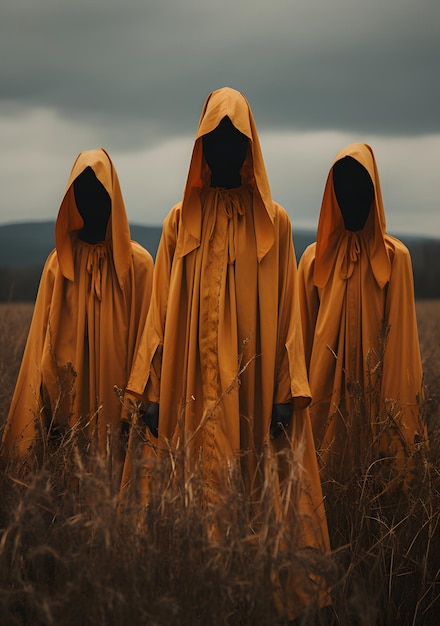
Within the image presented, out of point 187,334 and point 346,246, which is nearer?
point 187,334

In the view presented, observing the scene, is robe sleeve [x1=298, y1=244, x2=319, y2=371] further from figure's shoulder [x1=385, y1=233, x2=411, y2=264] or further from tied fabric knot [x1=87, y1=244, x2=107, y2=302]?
tied fabric knot [x1=87, y1=244, x2=107, y2=302]

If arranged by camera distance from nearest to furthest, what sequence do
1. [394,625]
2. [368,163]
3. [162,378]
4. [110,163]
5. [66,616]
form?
[66,616] < [394,625] < [162,378] < [110,163] < [368,163]

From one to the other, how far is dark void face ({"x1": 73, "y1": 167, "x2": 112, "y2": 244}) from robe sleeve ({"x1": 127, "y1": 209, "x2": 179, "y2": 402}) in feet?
2.71

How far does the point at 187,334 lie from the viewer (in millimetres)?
4176

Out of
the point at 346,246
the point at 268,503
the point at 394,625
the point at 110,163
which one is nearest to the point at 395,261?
the point at 346,246

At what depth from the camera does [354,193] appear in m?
5.64

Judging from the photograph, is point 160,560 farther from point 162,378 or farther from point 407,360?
point 407,360

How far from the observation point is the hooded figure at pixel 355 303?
527 cm

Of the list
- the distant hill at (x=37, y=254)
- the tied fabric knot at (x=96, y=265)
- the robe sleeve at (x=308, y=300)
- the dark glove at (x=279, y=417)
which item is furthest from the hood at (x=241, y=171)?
the distant hill at (x=37, y=254)

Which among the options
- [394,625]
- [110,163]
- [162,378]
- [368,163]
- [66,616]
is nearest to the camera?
[66,616]

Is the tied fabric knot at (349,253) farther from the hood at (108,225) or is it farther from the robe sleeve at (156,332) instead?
the robe sleeve at (156,332)

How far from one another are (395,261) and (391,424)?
4.76 feet

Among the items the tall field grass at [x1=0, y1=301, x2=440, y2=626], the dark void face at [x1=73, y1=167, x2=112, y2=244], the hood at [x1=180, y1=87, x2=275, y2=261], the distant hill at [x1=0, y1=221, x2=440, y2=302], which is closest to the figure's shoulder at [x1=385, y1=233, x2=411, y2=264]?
the hood at [x1=180, y1=87, x2=275, y2=261]

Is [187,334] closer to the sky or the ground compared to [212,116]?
closer to the ground
